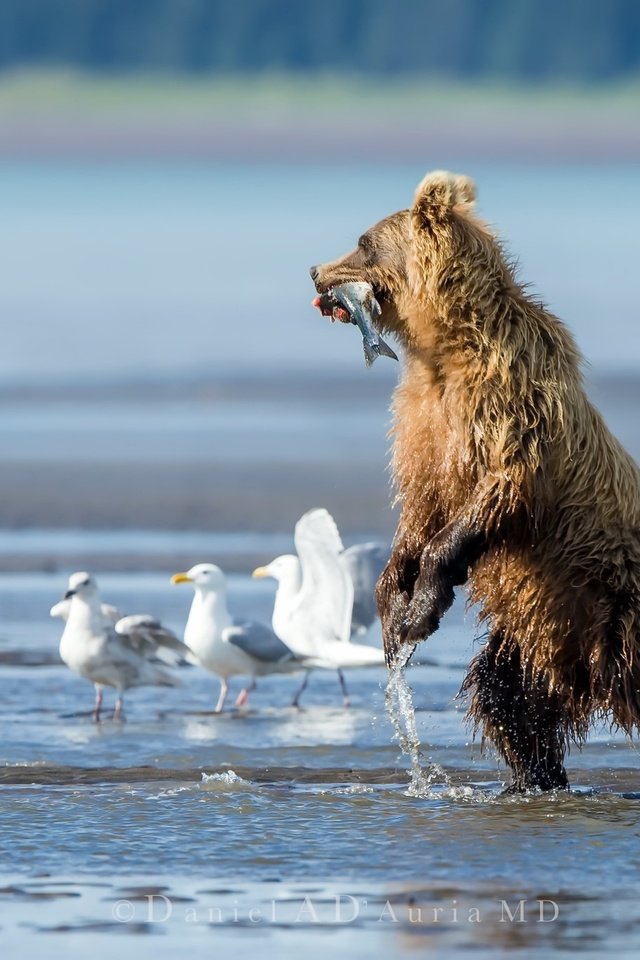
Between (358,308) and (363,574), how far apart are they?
366 cm

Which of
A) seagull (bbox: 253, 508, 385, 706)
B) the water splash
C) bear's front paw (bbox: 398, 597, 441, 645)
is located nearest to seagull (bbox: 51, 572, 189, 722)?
seagull (bbox: 253, 508, 385, 706)

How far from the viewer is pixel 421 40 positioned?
59469 mm

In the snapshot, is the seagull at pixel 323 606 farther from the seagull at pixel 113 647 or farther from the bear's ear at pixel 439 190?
the bear's ear at pixel 439 190

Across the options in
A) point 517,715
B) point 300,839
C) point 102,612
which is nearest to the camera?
point 300,839

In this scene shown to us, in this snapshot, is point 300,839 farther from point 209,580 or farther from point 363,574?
point 209,580

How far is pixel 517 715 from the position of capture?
6.89 metres

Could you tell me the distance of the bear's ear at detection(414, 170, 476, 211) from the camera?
6.77 meters

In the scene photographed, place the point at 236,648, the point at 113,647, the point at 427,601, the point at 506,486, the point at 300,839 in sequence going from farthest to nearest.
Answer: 1. the point at 236,648
2. the point at 113,647
3. the point at 427,601
4. the point at 506,486
5. the point at 300,839

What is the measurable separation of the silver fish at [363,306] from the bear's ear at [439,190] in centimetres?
34

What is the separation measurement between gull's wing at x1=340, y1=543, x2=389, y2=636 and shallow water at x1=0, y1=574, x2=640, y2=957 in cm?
113

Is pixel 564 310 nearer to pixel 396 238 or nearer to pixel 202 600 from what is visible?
pixel 202 600

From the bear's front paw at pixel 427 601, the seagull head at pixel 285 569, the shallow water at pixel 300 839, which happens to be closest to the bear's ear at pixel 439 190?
the bear's front paw at pixel 427 601

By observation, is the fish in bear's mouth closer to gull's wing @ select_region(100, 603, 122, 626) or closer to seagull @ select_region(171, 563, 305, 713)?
seagull @ select_region(171, 563, 305, 713)

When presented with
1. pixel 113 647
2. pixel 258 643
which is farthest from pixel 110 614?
pixel 258 643
